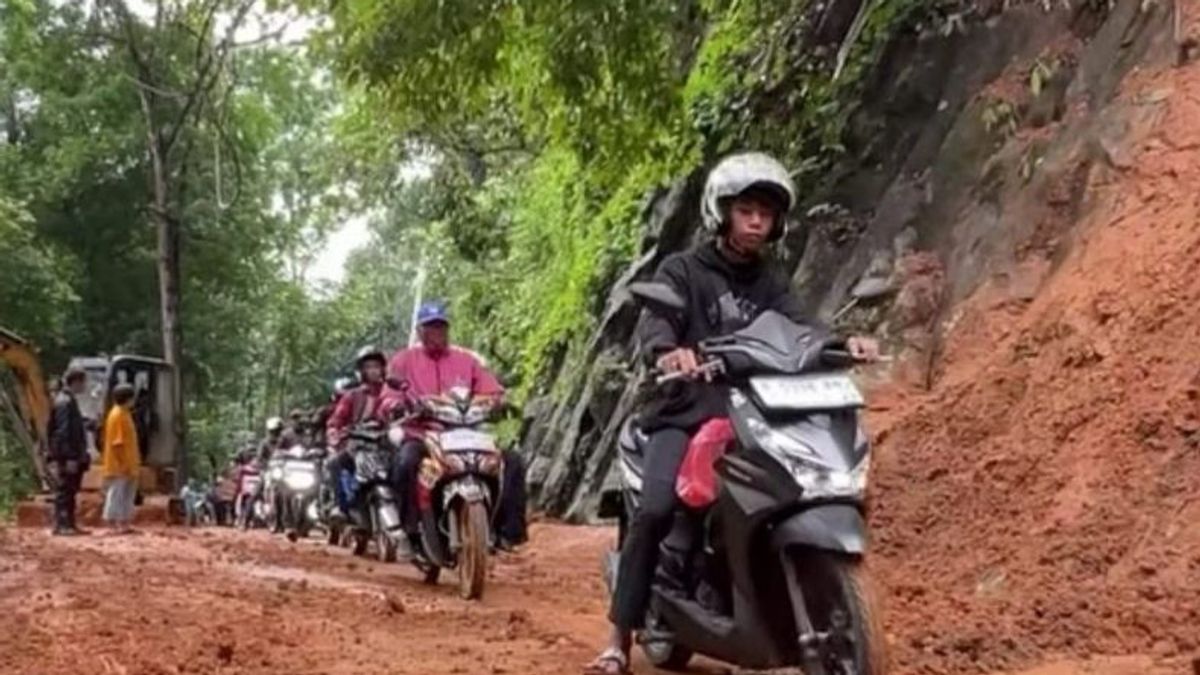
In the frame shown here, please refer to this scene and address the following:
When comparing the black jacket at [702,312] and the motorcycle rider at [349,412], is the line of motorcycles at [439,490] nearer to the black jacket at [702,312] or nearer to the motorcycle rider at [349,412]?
the motorcycle rider at [349,412]

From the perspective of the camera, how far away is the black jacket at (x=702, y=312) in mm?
6012

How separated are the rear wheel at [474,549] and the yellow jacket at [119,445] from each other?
10.4 metres

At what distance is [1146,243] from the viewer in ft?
29.2

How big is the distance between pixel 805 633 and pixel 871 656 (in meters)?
0.23

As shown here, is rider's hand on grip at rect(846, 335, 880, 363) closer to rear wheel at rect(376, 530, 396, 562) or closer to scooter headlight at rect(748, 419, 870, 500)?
scooter headlight at rect(748, 419, 870, 500)

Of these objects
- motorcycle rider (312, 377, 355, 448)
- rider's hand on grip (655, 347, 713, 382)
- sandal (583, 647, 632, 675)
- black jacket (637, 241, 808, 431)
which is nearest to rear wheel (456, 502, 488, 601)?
sandal (583, 647, 632, 675)

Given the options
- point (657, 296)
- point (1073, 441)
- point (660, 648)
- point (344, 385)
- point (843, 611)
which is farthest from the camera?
point (344, 385)

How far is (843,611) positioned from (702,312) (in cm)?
135

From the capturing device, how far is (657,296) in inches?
234

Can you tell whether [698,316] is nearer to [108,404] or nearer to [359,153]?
[359,153]

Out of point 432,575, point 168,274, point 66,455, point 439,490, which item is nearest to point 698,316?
point 439,490

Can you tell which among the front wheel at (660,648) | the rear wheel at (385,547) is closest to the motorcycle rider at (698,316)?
the front wheel at (660,648)

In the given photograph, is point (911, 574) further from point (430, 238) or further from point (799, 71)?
point (430, 238)

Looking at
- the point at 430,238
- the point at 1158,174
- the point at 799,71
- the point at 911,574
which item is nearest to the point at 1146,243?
the point at 1158,174
